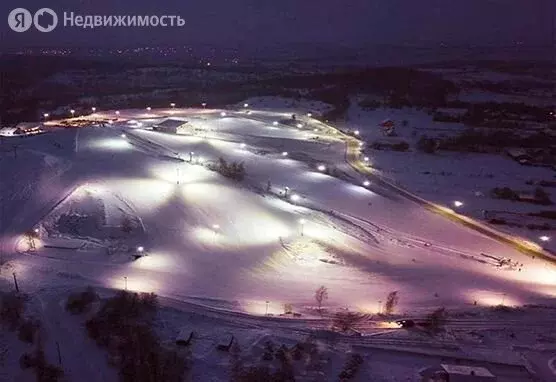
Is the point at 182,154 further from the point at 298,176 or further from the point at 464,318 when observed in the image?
the point at 464,318

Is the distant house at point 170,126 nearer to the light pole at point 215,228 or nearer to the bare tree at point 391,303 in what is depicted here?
the light pole at point 215,228

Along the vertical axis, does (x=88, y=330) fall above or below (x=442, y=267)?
below

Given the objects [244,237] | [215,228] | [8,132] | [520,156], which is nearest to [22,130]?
[8,132]

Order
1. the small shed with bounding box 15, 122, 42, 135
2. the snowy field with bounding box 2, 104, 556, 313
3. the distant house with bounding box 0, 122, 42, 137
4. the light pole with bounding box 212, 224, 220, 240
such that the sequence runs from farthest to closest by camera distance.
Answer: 1. the small shed with bounding box 15, 122, 42, 135
2. the distant house with bounding box 0, 122, 42, 137
3. the light pole with bounding box 212, 224, 220, 240
4. the snowy field with bounding box 2, 104, 556, 313

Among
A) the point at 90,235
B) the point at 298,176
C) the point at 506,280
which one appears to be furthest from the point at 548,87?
the point at 90,235

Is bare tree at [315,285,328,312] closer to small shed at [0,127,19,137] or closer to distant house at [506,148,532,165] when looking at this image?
distant house at [506,148,532,165]

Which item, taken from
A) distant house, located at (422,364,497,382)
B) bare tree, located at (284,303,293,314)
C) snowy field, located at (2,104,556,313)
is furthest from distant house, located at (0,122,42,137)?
distant house, located at (422,364,497,382)
